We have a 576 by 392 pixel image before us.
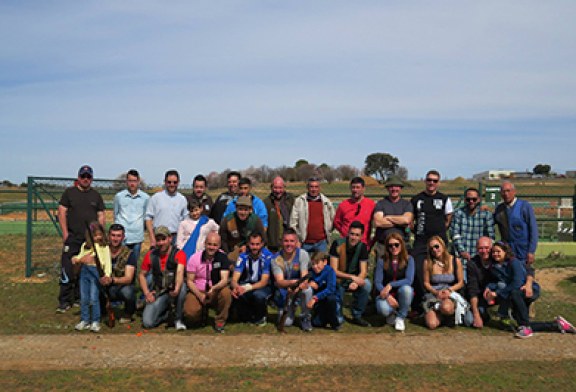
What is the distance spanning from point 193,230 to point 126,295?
3.76 ft

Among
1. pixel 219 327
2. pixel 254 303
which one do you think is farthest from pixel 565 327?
pixel 219 327

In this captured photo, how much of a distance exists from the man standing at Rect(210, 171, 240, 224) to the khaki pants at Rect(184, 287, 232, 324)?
1.33 meters

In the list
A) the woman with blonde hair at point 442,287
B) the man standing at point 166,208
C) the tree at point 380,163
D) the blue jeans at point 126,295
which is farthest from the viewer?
the tree at point 380,163

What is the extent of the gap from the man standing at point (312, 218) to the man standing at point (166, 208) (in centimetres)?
160

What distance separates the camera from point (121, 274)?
6348mm

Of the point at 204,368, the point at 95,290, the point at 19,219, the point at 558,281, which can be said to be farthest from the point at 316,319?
the point at 19,219

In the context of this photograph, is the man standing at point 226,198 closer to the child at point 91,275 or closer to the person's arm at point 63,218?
the child at point 91,275

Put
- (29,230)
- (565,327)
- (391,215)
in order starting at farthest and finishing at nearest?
(29,230) → (391,215) → (565,327)

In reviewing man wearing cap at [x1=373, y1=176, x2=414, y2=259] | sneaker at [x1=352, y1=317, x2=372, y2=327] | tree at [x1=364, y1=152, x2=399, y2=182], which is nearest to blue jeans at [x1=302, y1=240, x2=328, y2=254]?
man wearing cap at [x1=373, y1=176, x2=414, y2=259]

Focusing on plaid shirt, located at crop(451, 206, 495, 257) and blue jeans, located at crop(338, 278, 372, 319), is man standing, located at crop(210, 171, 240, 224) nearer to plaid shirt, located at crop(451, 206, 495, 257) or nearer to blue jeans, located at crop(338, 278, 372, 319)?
blue jeans, located at crop(338, 278, 372, 319)

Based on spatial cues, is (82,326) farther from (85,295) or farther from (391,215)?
(391,215)

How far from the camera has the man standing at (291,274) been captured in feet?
19.8

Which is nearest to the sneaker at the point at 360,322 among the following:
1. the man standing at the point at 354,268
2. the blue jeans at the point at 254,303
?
the man standing at the point at 354,268

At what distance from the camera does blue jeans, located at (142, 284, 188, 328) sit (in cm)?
597
